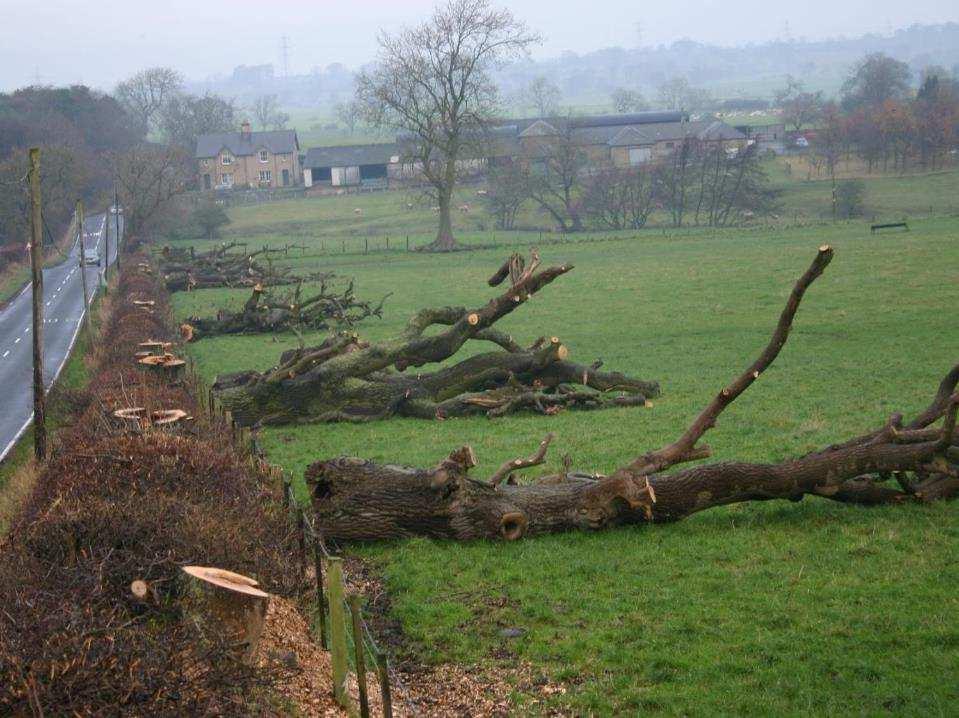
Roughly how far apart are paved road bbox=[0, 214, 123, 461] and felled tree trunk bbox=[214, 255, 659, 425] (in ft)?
20.1

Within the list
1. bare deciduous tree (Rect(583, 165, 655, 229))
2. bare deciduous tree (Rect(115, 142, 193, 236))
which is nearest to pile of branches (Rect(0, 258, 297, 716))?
bare deciduous tree (Rect(115, 142, 193, 236))

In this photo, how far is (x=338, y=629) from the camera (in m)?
8.09

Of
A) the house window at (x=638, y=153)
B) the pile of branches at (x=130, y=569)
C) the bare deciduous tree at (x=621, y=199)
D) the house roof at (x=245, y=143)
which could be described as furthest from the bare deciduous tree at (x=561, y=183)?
the pile of branches at (x=130, y=569)

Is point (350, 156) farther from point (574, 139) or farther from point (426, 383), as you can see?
point (426, 383)

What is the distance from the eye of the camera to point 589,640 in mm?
→ 10016

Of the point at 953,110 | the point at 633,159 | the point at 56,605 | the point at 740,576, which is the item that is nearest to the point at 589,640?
the point at 740,576

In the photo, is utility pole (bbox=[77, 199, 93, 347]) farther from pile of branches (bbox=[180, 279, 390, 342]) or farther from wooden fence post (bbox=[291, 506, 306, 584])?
wooden fence post (bbox=[291, 506, 306, 584])

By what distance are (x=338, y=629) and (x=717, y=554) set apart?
5.30 m

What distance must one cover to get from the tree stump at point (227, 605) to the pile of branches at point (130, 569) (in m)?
0.17

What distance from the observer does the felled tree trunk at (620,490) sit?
12.9m

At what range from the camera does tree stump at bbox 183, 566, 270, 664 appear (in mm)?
8312

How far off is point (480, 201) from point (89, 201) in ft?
110

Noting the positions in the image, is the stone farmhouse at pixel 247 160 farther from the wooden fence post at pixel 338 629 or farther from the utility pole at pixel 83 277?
the wooden fence post at pixel 338 629

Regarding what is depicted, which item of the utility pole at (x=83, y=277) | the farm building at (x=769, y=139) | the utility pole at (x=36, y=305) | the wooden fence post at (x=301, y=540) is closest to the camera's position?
the wooden fence post at (x=301, y=540)
